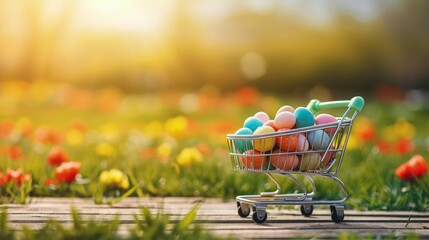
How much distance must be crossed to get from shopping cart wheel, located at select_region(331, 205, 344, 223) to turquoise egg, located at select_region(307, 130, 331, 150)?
13.6 inches

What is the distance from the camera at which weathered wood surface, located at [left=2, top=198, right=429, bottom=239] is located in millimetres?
3371

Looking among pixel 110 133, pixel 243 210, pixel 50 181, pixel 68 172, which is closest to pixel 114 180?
pixel 68 172

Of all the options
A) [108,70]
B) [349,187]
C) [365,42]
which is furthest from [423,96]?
[349,187]

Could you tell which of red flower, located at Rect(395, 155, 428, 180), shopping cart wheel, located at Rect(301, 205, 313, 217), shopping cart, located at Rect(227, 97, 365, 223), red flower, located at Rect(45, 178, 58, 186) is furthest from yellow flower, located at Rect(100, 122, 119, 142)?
shopping cart, located at Rect(227, 97, 365, 223)

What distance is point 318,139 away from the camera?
11.6ft

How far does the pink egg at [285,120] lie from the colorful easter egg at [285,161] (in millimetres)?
122

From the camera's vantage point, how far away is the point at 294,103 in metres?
10.5

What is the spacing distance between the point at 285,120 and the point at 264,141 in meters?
0.16

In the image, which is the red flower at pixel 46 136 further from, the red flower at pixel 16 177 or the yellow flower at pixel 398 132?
the yellow flower at pixel 398 132

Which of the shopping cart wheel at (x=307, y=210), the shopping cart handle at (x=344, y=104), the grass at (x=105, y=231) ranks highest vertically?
the shopping cart handle at (x=344, y=104)

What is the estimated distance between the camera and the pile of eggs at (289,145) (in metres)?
3.49

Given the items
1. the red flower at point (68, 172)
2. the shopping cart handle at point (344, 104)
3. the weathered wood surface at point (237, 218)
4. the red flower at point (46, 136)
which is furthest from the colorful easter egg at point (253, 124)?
the red flower at point (46, 136)

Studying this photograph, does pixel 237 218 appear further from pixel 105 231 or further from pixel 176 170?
pixel 176 170

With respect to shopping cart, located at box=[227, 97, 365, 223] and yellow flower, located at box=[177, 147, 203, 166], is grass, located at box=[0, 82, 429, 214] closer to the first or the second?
yellow flower, located at box=[177, 147, 203, 166]
